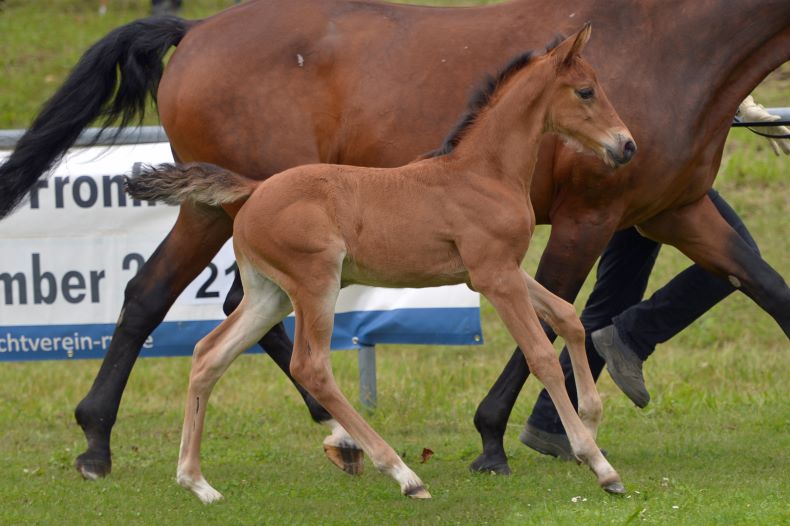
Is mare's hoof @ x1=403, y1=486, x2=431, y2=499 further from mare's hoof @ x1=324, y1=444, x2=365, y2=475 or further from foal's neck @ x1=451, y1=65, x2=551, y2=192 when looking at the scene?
foal's neck @ x1=451, y1=65, x2=551, y2=192

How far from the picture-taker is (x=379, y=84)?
18.1 feet

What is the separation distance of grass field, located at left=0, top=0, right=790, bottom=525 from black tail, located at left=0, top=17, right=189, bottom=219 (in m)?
1.46

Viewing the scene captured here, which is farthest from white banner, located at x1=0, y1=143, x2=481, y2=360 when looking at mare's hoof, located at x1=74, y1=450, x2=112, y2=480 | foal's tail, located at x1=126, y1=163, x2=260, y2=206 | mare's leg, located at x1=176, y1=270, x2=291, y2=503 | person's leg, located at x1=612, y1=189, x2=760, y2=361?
foal's tail, located at x1=126, y1=163, x2=260, y2=206

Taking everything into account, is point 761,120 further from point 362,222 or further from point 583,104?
point 362,222

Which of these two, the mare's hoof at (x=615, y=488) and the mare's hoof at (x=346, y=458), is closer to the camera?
the mare's hoof at (x=615, y=488)

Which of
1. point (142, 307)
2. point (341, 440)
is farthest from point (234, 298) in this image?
point (341, 440)

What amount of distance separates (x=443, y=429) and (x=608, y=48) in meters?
2.54

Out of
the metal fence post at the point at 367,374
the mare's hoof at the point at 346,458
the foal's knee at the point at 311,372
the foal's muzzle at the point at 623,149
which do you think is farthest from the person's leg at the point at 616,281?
the foal's knee at the point at 311,372

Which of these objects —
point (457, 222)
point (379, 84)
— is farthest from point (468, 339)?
point (457, 222)

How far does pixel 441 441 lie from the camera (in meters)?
6.61

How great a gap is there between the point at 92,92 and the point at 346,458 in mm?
2117

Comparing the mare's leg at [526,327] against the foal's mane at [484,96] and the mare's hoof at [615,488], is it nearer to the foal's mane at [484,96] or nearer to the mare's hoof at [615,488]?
the mare's hoof at [615,488]

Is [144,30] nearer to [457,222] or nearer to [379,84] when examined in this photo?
[379,84]

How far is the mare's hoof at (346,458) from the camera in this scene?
570cm
